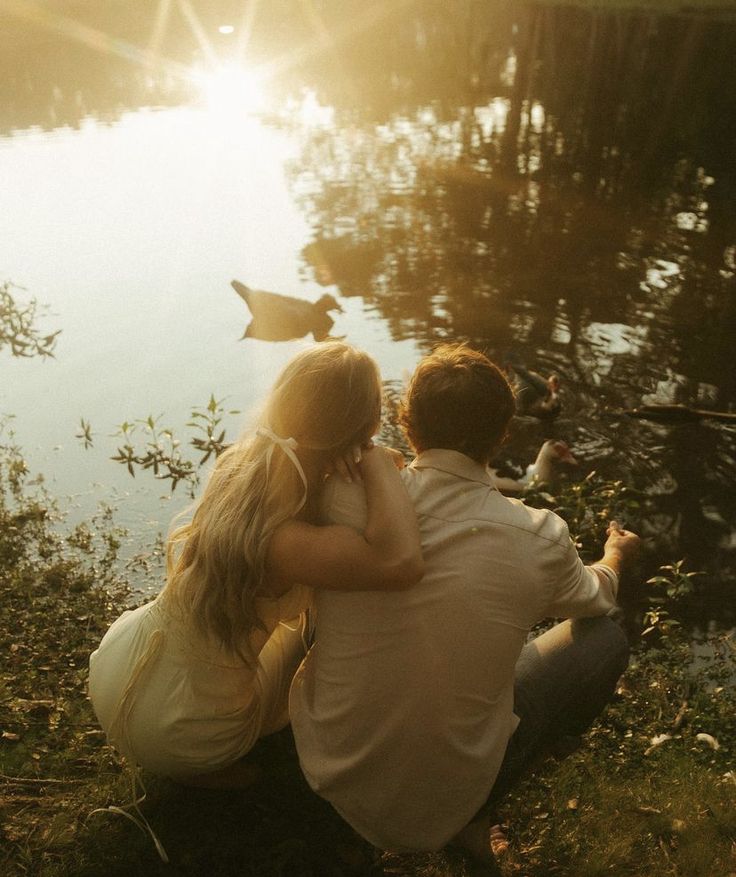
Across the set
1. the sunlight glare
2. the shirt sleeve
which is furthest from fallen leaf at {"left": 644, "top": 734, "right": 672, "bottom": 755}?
the sunlight glare

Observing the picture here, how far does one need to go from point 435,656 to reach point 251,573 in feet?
1.94

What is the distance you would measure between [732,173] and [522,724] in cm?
1100

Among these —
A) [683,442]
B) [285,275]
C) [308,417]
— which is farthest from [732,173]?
[308,417]

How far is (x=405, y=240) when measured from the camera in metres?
9.94

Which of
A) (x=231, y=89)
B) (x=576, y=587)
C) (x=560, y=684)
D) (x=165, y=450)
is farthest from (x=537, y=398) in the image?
(x=231, y=89)

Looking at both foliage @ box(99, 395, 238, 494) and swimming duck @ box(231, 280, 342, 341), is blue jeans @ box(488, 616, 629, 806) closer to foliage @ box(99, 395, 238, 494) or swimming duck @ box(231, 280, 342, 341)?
foliage @ box(99, 395, 238, 494)

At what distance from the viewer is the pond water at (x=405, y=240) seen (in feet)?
20.5

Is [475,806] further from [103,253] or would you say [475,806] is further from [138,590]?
[103,253]

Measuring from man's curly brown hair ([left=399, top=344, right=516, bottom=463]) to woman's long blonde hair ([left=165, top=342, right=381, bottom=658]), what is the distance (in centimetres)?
17

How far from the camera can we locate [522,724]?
270 centimetres

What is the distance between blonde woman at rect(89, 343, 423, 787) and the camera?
236cm

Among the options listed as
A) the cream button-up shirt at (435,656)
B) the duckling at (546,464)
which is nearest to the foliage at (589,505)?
the duckling at (546,464)

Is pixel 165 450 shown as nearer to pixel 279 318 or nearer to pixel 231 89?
pixel 279 318

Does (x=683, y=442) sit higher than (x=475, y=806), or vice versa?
(x=475, y=806)
